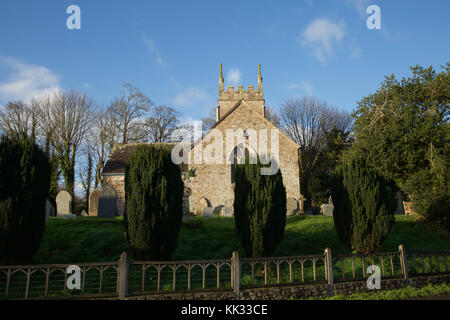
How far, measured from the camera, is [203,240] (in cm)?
1256

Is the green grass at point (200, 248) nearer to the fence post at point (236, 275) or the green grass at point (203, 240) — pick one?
the green grass at point (203, 240)

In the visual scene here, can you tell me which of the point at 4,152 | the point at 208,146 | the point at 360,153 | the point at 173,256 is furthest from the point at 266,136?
the point at 4,152

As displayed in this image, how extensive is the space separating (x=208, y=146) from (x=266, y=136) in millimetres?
4606

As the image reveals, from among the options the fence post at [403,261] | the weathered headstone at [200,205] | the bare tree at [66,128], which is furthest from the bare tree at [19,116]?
the fence post at [403,261]

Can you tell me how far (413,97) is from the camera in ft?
65.6

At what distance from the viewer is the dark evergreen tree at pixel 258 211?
1030 centimetres

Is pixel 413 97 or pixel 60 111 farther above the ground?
pixel 60 111

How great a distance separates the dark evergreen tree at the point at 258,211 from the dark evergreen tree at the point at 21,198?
20.5 ft

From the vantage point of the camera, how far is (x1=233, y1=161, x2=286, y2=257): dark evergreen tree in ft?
33.8

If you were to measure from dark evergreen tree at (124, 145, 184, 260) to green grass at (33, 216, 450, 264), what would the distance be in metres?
1.39

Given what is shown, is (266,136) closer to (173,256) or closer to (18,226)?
(173,256)

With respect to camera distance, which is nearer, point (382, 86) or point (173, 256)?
point (173, 256)

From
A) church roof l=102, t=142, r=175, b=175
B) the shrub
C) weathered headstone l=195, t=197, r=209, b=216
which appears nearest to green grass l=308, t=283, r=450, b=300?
the shrub
